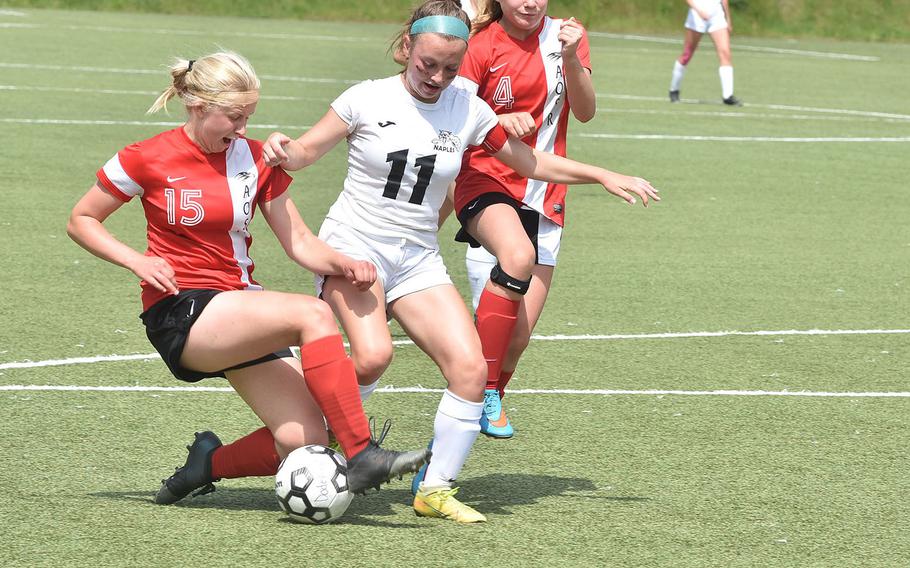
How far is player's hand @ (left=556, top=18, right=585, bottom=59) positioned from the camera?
6.05 metres

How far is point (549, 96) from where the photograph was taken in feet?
21.6

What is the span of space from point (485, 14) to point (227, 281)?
82.6 inches

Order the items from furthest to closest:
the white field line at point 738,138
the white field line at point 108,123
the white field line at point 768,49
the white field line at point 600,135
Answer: the white field line at point 768,49
the white field line at point 738,138
the white field line at point 600,135
the white field line at point 108,123

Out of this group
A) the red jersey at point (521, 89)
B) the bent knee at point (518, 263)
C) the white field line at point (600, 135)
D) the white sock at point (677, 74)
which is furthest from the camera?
the white sock at point (677, 74)

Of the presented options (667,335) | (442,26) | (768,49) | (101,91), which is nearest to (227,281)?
(442,26)

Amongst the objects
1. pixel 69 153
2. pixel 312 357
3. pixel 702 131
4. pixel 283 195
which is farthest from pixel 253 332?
pixel 702 131

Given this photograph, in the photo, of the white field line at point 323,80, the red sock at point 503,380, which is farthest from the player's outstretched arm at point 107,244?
the white field line at point 323,80

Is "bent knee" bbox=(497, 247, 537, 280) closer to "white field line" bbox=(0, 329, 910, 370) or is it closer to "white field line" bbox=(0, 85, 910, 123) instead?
"white field line" bbox=(0, 329, 910, 370)

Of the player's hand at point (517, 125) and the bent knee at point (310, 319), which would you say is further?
the player's hand at point (517, 125)

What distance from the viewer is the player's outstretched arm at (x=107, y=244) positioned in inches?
193

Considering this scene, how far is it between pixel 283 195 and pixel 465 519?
136cm

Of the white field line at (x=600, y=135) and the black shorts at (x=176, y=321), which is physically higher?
the black shorts at (x=176, y=321)

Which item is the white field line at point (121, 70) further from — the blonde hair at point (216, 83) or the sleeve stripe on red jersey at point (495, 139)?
the blonde hair at point (216, 83)

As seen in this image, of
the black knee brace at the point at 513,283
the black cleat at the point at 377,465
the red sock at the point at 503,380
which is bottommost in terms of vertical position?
the red sock at the point at 503,380
